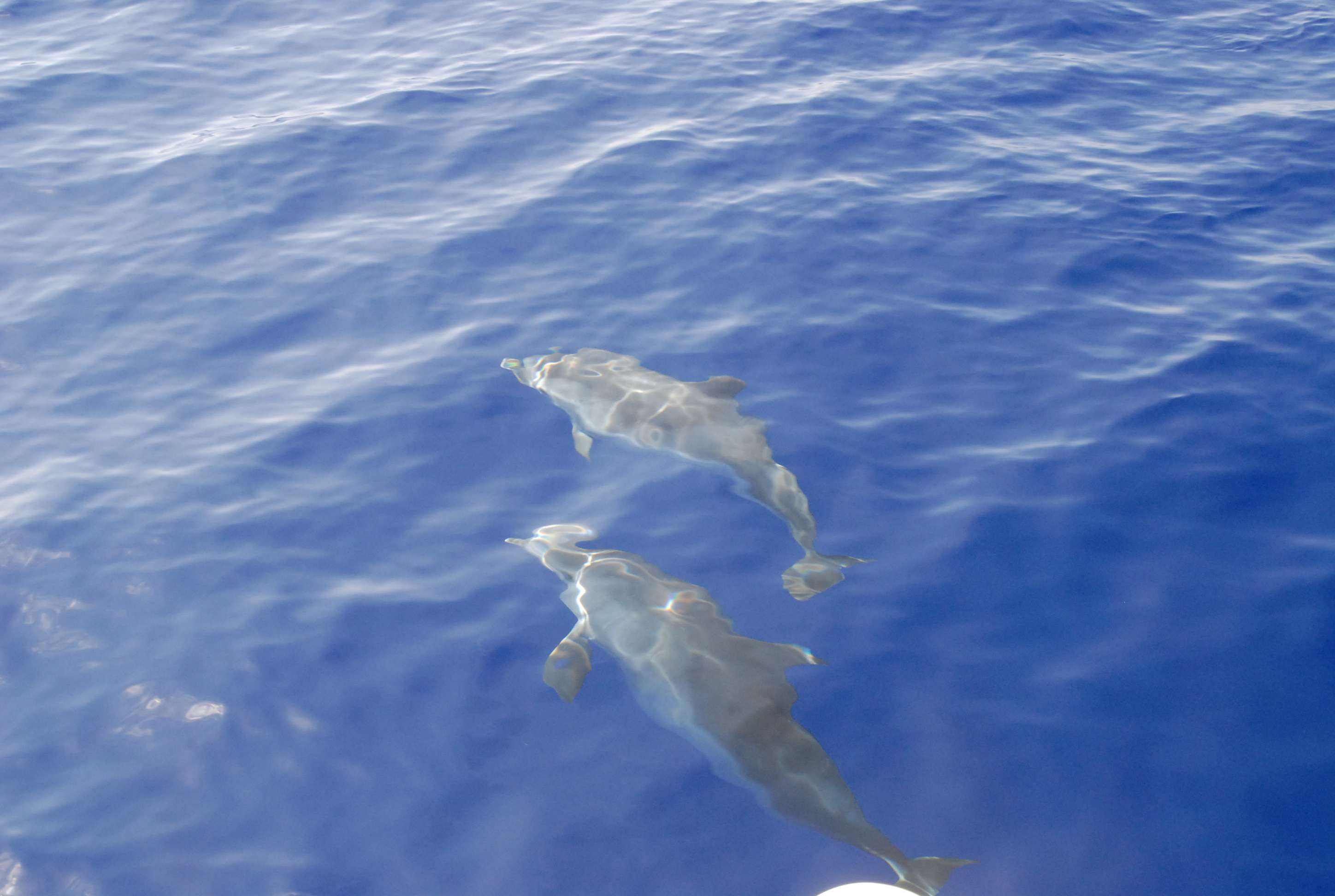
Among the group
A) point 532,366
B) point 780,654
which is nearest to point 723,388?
point 532,366

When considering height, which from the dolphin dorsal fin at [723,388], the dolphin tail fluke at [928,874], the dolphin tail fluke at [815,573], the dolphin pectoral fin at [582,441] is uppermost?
the dolphin dorsal fin at [723,388]

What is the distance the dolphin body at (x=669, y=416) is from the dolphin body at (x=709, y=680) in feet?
4.52

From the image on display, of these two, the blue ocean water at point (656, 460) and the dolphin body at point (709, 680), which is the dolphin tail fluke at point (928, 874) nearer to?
the dolphin body at point (709, 680)

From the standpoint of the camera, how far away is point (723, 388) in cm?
991

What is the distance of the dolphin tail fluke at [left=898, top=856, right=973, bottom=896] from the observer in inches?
240

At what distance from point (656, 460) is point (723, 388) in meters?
0.91

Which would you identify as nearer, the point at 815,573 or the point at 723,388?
the point at 815,573

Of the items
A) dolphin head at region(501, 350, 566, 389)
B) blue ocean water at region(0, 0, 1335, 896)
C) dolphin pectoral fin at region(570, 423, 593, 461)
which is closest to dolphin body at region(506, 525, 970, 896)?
blue ocean water at region(0, 0, 1335, 896)

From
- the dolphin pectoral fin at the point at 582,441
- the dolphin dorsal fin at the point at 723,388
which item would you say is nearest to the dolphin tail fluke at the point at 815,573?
the dolphin dorsal fin at the point at 723,388

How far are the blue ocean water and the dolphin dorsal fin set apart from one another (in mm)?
596

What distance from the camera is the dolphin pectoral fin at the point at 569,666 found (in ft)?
24.7

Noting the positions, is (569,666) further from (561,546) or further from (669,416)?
(669,416)

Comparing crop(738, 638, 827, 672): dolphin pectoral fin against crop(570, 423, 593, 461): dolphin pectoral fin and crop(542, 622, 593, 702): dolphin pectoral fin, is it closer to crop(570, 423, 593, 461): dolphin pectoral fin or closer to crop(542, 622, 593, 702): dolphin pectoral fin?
crop(542, 622, 593, 702): dolphin pectoral fin

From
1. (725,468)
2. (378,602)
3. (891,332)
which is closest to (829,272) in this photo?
(891,332)
